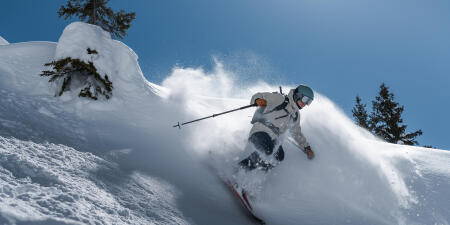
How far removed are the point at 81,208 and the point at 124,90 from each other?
7369 millimetres

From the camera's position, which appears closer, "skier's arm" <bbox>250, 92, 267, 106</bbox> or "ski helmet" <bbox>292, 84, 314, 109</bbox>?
"ski helmet" <bbox>292, 84, 314, 109</bbox>

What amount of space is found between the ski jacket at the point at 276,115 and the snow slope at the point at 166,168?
0.95 metres

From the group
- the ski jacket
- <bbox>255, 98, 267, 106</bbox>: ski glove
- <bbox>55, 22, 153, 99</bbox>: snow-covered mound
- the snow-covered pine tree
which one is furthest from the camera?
<bbox>55, 22, 153, 99</bbox>: snow-covered mound

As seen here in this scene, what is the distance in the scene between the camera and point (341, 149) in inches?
238

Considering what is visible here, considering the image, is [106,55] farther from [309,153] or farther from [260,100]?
[309,153]

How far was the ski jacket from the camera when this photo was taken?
5.28 metres

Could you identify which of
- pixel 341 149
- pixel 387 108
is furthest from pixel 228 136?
pixel 387 108

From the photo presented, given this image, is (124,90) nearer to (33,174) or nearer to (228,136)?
(228,136)

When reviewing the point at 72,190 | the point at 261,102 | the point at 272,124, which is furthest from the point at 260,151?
the point at 72,190

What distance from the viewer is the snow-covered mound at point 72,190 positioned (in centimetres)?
195

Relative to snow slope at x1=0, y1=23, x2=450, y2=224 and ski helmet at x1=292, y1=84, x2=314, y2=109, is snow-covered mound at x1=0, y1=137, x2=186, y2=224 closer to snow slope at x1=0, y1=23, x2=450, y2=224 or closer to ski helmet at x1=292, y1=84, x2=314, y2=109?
snow slope at x1=0, y1=23, x2=450, y2=224

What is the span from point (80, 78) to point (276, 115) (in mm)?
6941

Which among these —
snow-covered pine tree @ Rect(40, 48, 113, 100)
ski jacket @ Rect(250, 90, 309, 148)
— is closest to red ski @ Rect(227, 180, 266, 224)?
ski jacket @ Rect(250, 90, 309, 148)

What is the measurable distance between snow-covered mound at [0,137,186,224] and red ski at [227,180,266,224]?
1224mm
